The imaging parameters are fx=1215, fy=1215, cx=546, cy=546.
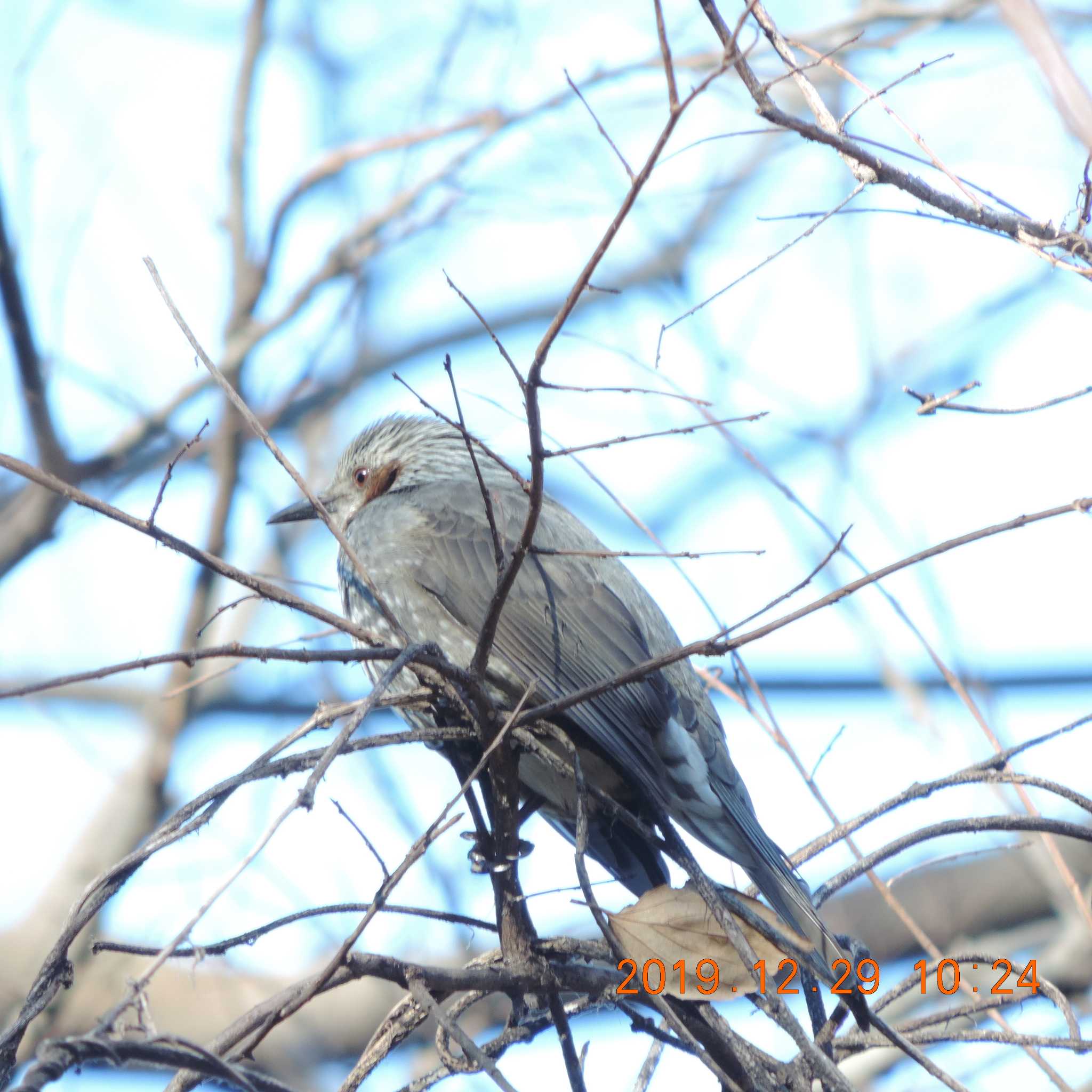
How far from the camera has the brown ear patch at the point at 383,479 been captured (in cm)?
545

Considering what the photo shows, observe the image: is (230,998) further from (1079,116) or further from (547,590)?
(1079,116)

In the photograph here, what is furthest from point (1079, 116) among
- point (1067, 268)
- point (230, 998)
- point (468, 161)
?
point (230, 998)

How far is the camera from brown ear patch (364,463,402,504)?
545 cm

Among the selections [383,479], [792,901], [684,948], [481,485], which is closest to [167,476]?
[481,485]

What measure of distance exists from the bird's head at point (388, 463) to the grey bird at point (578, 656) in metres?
0.53

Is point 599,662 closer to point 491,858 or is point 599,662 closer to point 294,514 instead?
point 491,858

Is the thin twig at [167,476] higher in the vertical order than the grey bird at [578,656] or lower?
lower

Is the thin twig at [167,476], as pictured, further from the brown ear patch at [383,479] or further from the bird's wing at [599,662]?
the brown ear patch at [383,479]

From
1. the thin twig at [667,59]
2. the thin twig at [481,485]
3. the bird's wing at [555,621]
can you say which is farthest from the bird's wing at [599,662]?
the thin twig at [667,59]

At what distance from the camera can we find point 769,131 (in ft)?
8.75

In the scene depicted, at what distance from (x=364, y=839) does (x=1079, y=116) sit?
1955 mm

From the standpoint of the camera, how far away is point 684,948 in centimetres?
264

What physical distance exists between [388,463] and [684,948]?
10.7 ft

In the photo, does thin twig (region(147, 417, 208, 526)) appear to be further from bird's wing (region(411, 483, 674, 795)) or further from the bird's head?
the bird's head
